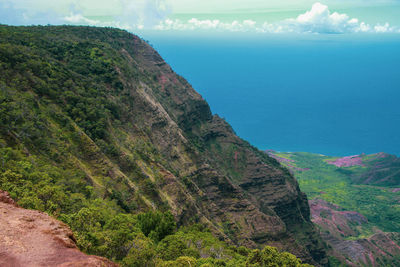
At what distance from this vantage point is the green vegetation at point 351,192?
89812 mm

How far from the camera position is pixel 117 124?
38.8m

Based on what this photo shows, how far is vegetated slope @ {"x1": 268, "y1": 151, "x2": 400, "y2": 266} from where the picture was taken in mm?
65125

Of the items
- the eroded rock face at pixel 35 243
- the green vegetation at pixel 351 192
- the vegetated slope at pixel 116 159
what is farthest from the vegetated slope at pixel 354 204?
the eroded rock face at pixel 35 243

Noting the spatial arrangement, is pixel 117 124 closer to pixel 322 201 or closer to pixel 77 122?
pixel 77 122

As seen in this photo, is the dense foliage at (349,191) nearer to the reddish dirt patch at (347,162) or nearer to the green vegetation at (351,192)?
the green vegetation at (351,192)

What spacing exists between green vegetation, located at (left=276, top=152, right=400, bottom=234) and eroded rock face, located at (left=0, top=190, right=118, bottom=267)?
83997 millimetres

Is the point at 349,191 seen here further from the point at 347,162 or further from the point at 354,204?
A: the point at 347,162

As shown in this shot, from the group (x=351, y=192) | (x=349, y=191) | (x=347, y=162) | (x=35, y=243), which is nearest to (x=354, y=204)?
(x=351, y=192)

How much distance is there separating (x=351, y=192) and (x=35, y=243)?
378 feet

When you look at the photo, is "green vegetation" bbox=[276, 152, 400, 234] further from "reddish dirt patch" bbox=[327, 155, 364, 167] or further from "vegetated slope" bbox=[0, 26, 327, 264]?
"vegetated slope" bbox=[0, 26, 327, 264]

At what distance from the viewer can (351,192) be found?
106 metres

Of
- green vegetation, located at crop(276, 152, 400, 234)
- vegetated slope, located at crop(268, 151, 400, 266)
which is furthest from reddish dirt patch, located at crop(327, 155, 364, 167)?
green vegetation, located at crop(276, 152, 400, 234)

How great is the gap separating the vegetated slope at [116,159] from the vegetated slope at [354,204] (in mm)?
19952

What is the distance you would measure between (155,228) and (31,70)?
77.3ft
